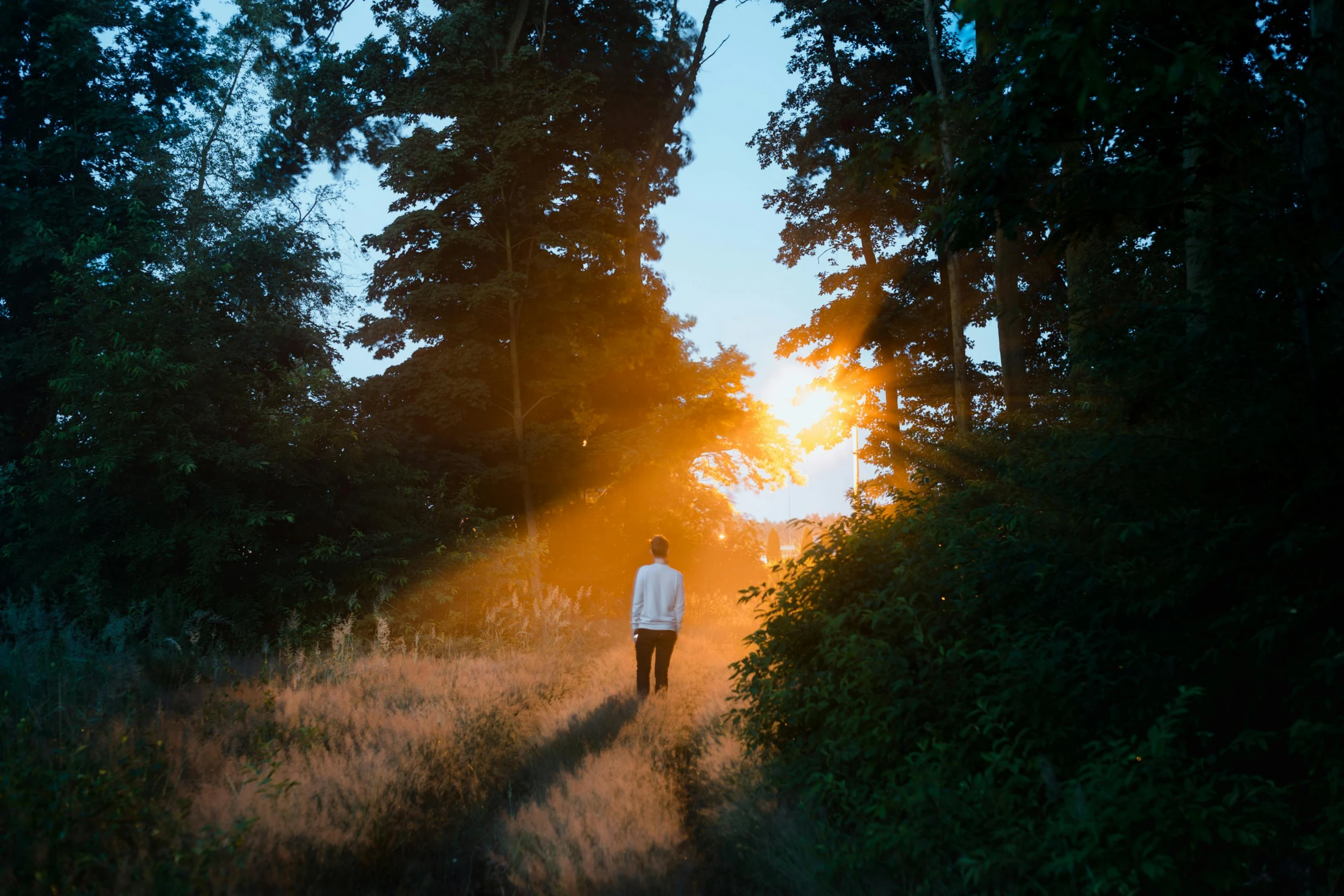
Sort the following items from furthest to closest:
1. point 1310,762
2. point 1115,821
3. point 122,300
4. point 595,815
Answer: point 122,300
point 595,815
point 1310,762
point 1115,821

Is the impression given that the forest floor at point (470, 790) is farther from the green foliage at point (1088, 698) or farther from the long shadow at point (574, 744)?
the green foliage at point (1088, 698)

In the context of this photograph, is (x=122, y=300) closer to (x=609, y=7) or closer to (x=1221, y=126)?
(x=609, y=7)

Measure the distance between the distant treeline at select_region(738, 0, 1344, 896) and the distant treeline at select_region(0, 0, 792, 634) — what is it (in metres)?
11.2

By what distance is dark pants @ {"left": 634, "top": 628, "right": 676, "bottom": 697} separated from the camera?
10117mm

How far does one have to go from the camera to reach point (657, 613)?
393 inches

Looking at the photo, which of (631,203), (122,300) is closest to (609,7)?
(631,203)

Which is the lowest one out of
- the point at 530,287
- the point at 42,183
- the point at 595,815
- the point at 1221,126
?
the point at 595,815

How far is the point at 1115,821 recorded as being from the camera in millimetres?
3744

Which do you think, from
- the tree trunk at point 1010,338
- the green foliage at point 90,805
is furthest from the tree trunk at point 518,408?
the green foliage at point 90,805

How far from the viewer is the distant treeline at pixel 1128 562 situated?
4.10 metres

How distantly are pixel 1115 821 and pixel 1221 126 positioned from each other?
461 centimetres

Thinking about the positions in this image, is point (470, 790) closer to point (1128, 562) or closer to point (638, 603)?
point (638, 603)

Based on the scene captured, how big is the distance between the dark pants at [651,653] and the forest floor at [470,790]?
295mm

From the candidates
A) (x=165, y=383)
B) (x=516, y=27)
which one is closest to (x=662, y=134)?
(x=516, y=27)
